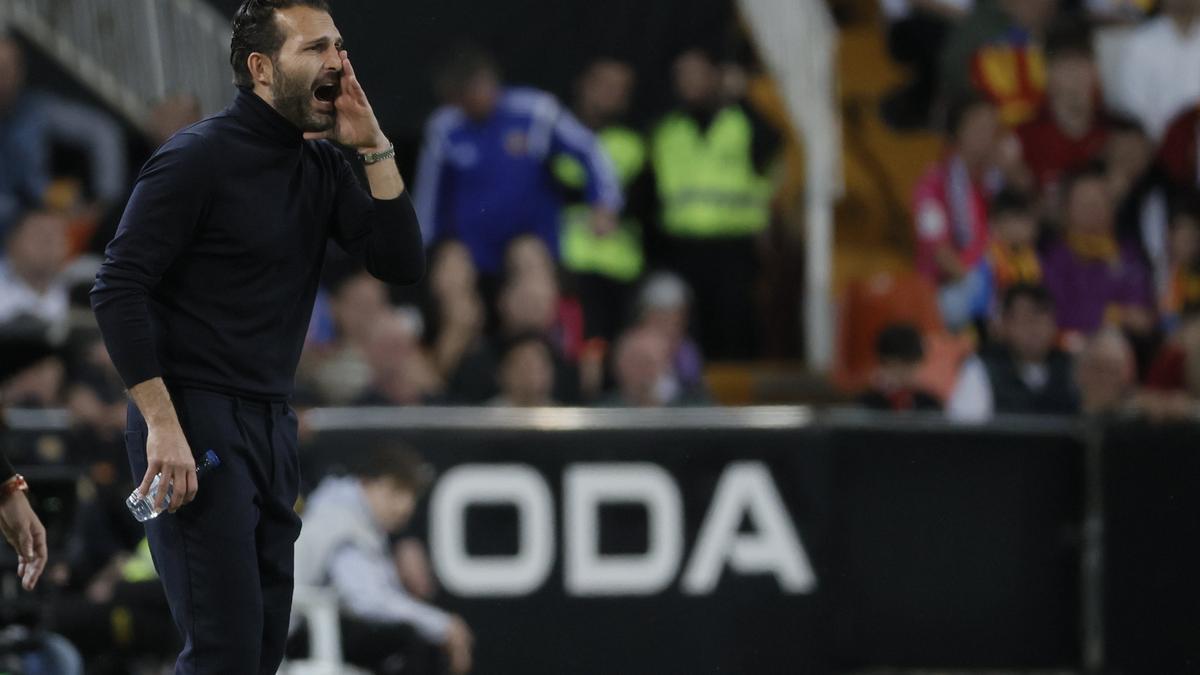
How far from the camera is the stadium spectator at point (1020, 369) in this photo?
10617mm

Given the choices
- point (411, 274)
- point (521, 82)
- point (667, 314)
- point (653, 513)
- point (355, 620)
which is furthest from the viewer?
point (521, 82)

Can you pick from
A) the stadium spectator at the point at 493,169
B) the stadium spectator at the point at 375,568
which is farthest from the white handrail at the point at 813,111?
the stadium spectator at the point at 375,568

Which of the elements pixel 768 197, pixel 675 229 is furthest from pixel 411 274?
pixel 768 197

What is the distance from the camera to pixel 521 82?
12727mm

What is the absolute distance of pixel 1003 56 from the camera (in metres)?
13.1

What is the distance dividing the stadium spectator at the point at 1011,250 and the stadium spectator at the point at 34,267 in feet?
17.7

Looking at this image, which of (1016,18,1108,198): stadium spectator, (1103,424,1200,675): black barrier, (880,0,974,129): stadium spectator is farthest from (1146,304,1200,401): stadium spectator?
(880,0,974,129): stadium spectator

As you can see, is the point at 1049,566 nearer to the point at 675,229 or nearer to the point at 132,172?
the point at 675,229

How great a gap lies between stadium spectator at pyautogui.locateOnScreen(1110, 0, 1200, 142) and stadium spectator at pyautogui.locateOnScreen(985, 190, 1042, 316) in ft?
4.02

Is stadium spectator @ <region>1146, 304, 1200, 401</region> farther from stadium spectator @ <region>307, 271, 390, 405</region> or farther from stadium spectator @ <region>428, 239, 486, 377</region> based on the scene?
stadium spectator @ <region>307, 271, 390, 405</region>

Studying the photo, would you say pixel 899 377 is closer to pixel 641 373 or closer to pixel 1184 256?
A: pixel 641 373

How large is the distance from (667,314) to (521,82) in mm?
2113

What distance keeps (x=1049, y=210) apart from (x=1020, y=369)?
1991mm

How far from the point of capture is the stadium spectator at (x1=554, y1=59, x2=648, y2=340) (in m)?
11.7
